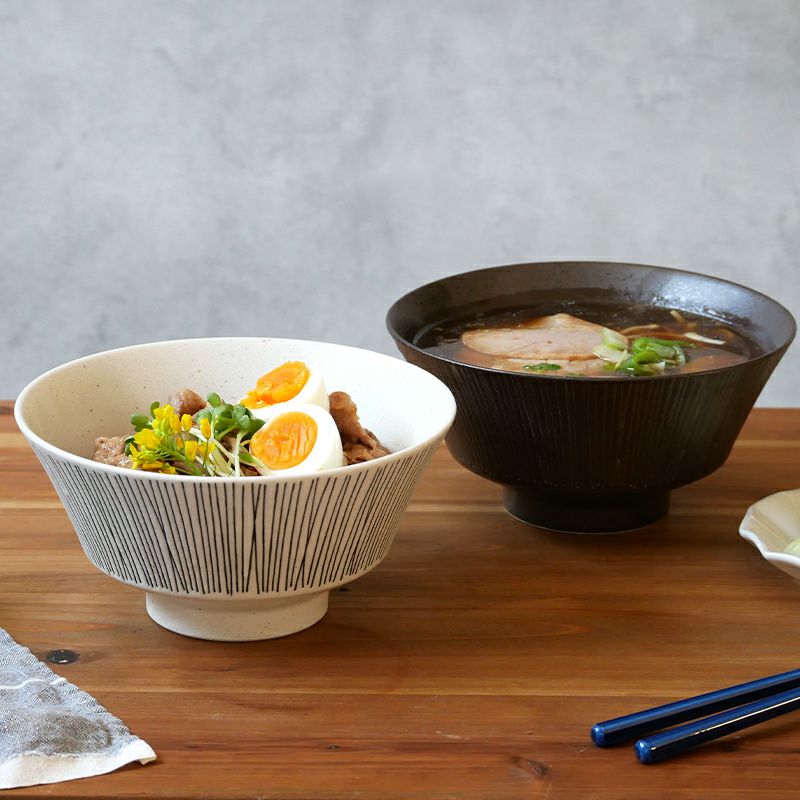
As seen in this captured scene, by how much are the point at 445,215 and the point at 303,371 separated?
2245 millimetres

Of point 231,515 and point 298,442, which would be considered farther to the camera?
point 298,442

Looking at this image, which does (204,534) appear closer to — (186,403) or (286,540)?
(286,540)

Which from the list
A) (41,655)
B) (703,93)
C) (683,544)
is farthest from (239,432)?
(703,93)

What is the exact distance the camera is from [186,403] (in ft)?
3.84

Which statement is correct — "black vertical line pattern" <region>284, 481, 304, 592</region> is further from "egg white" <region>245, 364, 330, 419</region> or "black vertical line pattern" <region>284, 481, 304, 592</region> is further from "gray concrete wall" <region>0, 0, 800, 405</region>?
"gray concrete wall" <region>0, 0, 800, 405</region>

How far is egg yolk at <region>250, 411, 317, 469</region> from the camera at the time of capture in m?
1.09

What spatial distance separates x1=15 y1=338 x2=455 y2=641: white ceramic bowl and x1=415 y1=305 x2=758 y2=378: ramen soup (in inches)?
6.9

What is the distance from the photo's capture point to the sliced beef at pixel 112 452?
1.07 meters

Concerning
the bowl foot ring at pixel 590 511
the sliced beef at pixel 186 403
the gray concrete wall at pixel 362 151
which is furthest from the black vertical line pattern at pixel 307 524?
the gray concrete wall at pixel 362 151

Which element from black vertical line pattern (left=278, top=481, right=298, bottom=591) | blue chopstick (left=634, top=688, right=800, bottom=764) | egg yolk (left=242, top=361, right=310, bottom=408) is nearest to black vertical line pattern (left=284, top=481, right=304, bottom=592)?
black vertical line pattern (left=278, top=481, right=298, bottom=591)

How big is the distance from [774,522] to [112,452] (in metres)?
0.71

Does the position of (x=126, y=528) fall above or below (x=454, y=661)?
above

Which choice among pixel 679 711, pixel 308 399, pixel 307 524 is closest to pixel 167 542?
pixel 307 524

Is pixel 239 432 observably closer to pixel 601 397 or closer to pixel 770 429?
pixel 601 397
